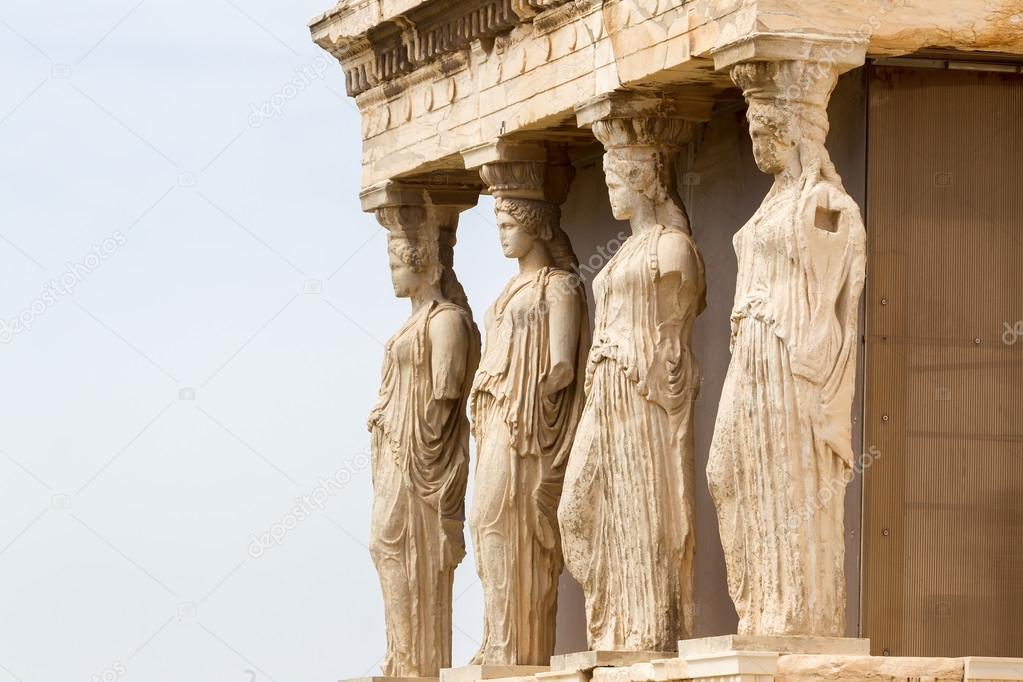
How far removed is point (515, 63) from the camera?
19500 mm

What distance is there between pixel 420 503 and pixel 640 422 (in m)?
3.08

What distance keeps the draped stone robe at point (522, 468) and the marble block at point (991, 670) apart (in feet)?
12.5

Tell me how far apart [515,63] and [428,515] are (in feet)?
10.1

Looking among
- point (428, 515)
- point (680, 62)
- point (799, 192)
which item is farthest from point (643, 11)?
point (428, 515)

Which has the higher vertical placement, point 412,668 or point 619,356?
point 619,356

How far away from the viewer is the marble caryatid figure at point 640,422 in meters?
18.1

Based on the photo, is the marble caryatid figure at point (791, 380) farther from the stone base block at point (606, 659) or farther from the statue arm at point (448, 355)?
the statue arm at point (448, 355)

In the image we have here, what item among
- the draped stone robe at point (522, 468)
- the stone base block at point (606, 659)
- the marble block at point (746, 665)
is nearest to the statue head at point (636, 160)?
the draped stone robe at point (522, 468)

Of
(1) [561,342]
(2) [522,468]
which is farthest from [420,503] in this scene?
(1) [561,342]

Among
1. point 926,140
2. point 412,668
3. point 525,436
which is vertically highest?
point 926,140

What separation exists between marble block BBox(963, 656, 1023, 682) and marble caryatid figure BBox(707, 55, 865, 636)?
76cm

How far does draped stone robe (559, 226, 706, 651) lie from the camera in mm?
18062

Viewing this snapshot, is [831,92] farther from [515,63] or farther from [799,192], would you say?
[515,63]

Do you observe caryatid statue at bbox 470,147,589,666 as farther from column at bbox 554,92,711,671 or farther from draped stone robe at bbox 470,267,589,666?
column at bbox 554,92,711,671
